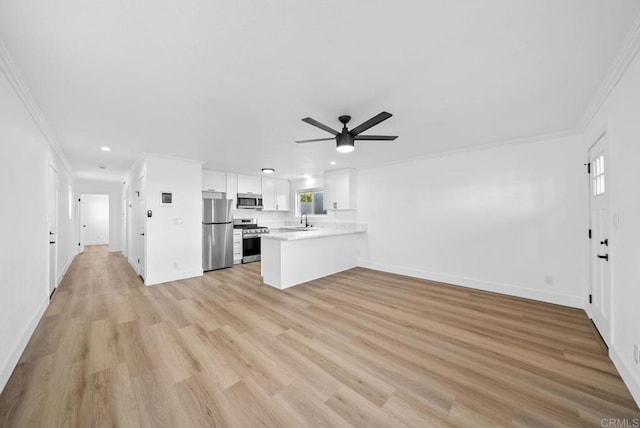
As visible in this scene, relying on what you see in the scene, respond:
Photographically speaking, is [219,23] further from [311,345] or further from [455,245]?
[455,245]

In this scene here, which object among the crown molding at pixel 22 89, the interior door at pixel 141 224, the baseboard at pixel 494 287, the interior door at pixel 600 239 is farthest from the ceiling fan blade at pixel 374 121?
the interior door at pixel 141 224

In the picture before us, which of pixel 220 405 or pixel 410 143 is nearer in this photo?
pixel 220 405

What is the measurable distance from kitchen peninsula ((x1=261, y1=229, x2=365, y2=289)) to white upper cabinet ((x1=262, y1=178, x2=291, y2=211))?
2711 millimetres

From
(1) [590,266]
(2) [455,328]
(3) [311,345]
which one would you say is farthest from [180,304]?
(1) [590,266]

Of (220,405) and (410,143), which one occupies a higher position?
(410,143)

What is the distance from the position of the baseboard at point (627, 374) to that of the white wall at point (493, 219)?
1.59 m

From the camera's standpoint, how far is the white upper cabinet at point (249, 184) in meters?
6.45

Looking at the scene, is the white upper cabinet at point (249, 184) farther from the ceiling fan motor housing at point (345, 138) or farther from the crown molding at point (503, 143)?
the ceiling fan motor housing at point (345, 138)

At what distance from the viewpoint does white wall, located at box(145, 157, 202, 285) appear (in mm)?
4281

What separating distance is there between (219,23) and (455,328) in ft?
11.3

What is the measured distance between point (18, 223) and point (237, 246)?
13.4 feet

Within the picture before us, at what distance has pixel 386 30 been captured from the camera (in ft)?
4.72

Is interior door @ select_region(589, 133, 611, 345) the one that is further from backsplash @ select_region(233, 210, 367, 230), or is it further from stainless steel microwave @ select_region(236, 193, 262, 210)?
stainless steel microwave @ select_region(236, 193, 262, 210)

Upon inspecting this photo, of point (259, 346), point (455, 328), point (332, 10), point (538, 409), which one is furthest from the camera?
point (455, 328)
